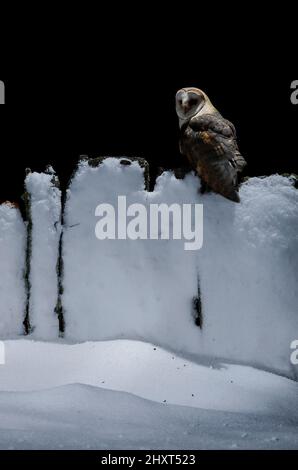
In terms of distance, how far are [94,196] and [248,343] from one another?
1.03 m

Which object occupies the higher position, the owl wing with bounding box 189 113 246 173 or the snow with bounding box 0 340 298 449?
the owl wing with bounding box 189 113 246 173

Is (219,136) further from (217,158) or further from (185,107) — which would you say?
(185,107)

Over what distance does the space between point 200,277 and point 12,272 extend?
97 cm

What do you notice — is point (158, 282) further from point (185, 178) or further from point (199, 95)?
point (199, 95)

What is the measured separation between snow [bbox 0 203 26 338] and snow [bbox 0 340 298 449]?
14cm

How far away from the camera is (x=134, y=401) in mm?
2080

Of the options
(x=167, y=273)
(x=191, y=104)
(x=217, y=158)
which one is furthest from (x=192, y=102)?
(x=167, y=273)

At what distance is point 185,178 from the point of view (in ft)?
8.60

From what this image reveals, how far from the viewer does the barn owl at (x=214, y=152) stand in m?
2.53

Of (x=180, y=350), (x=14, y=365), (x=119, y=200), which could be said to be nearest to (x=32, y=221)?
(x=119, y=200)

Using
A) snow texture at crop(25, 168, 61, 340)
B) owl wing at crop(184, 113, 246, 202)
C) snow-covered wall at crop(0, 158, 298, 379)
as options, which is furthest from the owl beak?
snow texture at crop(25, 168, 61, 340)

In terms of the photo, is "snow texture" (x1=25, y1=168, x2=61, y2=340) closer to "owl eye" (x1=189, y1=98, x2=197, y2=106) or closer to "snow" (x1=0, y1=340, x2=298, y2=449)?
"snow" (x1=0, y1=340, x2=298, y2=449)

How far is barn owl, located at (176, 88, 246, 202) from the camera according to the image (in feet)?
8.29

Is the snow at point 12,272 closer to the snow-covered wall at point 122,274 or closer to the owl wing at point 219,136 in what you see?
the snow-covered wall at point 122,274
